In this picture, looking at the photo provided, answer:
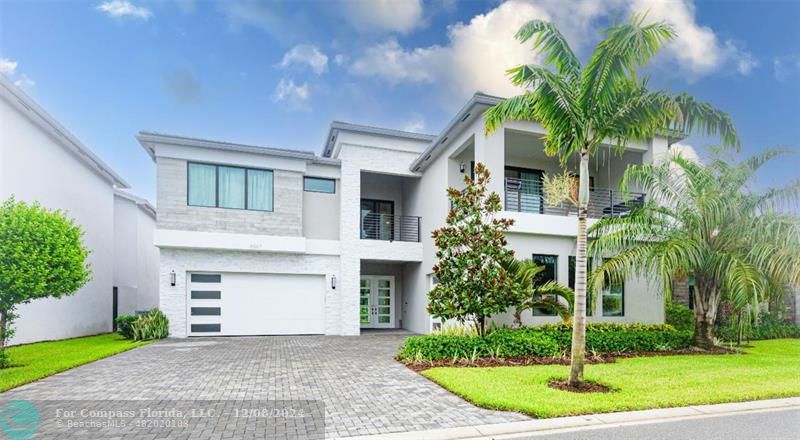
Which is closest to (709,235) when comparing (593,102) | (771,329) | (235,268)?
(593,102)

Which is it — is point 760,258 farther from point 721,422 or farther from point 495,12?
point 495,12

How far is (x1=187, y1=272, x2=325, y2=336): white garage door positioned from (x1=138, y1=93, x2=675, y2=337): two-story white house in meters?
0.04

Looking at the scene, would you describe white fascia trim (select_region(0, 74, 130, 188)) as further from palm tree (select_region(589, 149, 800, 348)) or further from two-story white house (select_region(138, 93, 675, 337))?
palm tree (select_region(589, 149, 800, 348))

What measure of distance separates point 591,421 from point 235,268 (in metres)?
12.7

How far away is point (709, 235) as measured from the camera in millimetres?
11016

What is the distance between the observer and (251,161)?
1559cm

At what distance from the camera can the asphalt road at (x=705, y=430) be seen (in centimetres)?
518

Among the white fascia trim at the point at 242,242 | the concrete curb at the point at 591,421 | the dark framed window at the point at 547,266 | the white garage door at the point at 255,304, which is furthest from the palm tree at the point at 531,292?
the white garage door at the point at 255,304

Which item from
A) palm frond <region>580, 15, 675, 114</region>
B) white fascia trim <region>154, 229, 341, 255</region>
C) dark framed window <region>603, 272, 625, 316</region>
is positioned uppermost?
palm frond <region>580, 15, 675, 114</region>

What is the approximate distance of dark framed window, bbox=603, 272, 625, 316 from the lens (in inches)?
506

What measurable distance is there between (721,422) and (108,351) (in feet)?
43.0

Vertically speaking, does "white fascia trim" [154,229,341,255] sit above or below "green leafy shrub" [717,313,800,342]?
above

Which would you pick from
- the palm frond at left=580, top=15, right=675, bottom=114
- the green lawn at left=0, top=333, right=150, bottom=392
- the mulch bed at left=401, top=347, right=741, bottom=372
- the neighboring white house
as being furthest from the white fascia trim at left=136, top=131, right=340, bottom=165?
the palm frond at left=580, top=15, right=675, bottom=114

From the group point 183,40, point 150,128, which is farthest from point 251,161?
point 183,40
